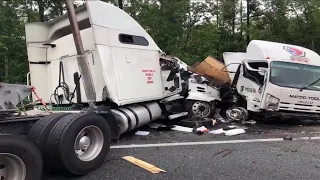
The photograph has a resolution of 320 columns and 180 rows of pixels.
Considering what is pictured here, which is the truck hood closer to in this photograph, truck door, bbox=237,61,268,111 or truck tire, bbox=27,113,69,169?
truck door, bbox=237,61,268,111

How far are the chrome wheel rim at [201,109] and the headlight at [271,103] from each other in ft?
5.82

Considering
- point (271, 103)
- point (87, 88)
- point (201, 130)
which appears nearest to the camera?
point (87, 88)

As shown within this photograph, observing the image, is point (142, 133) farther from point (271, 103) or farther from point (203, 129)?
point (271, 103)

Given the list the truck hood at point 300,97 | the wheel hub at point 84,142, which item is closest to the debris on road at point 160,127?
the truck hood at point 300,97

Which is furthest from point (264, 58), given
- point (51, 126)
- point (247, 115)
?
point (51, 126)

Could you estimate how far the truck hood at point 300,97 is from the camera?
8172mm

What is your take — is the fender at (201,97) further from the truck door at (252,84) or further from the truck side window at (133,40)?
the truck side window at (133,40)

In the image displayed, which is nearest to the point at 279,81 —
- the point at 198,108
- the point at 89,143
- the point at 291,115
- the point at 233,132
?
the point at 291,115

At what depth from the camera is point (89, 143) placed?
4750mm

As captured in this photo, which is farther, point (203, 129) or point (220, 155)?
point (203, 129)

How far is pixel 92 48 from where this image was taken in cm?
652

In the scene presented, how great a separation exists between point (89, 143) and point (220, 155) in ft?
7.35

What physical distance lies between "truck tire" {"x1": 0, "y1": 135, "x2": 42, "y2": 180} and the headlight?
19.8ft

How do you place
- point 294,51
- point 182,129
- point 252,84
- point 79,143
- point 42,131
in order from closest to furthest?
1. point 42,131
2. point 79,143
3. point 182,129
4. point 252,84
5. point 294,51
